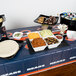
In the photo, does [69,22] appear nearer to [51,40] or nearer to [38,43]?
[51,40]

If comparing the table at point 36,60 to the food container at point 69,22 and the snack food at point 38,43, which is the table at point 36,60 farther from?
the food container at point 69,22

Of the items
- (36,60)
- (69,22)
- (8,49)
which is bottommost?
(36,60)

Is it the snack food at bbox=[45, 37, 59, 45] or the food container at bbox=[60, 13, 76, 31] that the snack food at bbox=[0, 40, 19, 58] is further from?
the food container at bbox=[60, 13, 76, 31]

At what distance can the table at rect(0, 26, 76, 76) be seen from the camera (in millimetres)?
1031

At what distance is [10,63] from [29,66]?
0.87 feet

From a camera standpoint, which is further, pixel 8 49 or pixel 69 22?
pixel 69 22

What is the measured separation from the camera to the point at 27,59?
3.44 feet

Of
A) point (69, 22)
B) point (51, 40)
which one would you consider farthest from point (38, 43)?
point (69, 22)

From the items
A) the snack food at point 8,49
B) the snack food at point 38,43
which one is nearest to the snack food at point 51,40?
the snack food at point 38,43

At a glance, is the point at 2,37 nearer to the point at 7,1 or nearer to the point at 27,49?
the point at 27,49

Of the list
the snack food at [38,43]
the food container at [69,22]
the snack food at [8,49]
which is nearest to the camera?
the snack food at [8,49]

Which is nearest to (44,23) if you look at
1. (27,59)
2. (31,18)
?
(27,59)

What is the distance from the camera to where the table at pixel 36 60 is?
103cm

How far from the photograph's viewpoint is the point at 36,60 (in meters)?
1.11
